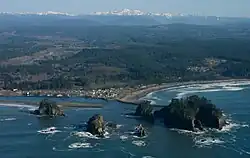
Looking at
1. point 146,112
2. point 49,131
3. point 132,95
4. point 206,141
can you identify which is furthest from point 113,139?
point 132,95

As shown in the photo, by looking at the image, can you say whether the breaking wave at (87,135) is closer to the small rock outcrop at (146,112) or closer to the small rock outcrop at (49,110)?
the small rock outcrop at (146,112)

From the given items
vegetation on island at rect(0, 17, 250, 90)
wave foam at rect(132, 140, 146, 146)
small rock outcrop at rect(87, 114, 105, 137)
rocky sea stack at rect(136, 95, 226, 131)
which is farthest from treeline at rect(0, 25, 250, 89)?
wave foam at rect(132, 140, 146, 146)

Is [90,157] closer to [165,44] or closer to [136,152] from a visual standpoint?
[136,152]

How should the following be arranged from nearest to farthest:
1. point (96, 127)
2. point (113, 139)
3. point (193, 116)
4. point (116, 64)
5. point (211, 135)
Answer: point (113, 139), point (96, 127), point (211, 135), point (193, 116), point (116, 64)

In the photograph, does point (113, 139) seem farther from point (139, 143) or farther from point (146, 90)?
point (146, 90)

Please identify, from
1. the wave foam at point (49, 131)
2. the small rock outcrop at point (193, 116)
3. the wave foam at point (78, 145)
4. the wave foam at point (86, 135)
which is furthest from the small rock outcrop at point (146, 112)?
the wave foam at point (78, 145)
